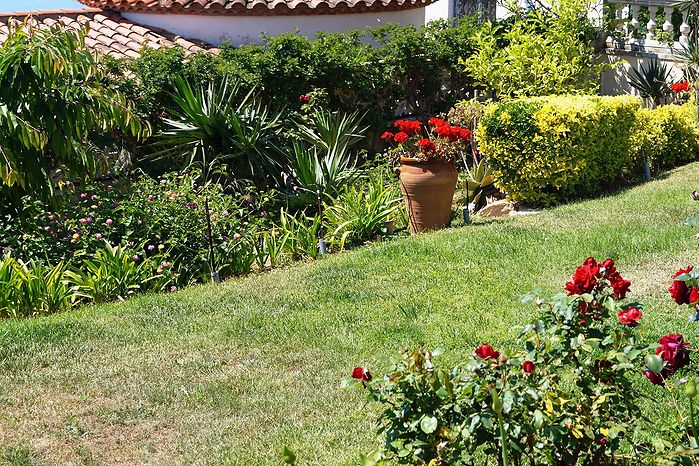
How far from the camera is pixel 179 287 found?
9.57m

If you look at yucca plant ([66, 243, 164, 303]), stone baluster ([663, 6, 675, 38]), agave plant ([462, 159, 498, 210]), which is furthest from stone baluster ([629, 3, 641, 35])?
yucca plant ([66, 243, 164, 303])

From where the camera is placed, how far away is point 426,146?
1042 centimetres

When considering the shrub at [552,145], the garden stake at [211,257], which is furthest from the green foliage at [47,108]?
the shrub at [552,145]

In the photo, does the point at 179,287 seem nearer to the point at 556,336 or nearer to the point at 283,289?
the point at 283,289

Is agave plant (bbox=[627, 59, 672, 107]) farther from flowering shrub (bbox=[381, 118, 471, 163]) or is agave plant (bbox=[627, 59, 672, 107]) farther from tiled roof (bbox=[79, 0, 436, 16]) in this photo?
flowering shrub (bbox=[381, 118, 471, 163])

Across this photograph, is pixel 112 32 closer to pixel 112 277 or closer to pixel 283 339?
pixel 112 277

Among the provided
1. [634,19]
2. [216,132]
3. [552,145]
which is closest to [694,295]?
[552,145]

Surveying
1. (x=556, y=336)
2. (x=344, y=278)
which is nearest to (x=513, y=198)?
(x=344, y=278)

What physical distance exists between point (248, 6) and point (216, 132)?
3.99 metres

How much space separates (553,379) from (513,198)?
26.4 feet

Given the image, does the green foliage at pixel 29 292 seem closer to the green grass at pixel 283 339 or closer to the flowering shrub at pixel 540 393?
the green grass at pixel 283 339

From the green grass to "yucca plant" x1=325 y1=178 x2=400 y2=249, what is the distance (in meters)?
0.79

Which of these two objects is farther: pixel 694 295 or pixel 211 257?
pixel 211 257

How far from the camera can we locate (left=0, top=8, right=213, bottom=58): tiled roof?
1442 centimetres
